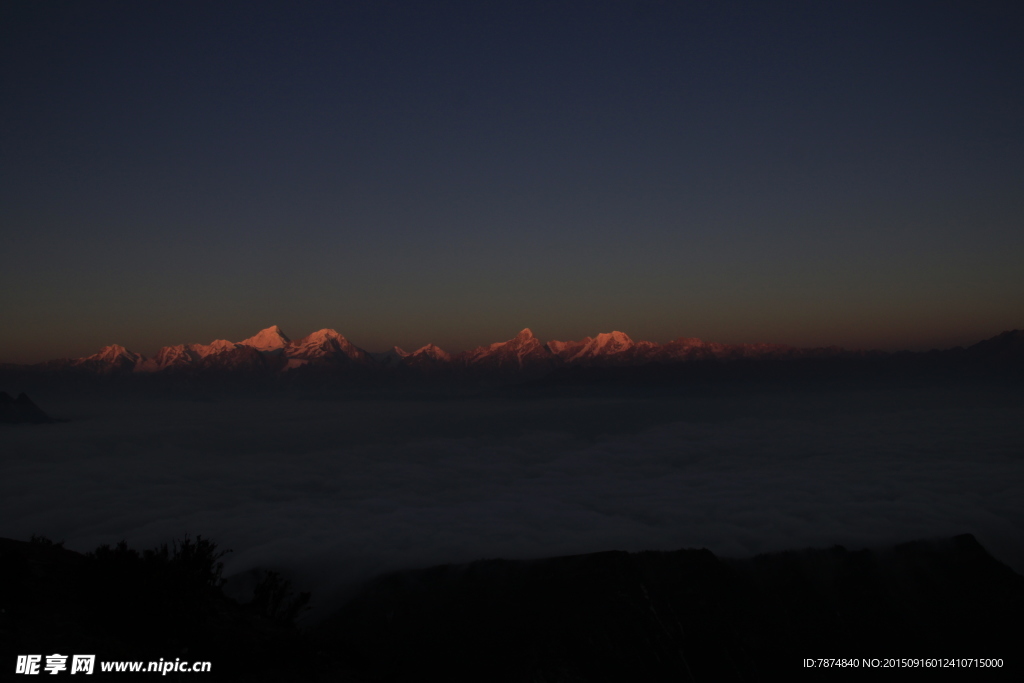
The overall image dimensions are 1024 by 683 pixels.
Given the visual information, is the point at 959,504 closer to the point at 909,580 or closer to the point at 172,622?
the point at 909,580

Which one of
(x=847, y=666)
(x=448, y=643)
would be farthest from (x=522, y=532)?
(x=847, y=666)

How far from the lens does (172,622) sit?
2364cm

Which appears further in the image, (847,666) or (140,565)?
(847,666)

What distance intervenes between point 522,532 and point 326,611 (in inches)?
2151

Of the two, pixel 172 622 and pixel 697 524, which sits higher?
pixel 172 622

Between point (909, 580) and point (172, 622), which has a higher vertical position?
point (172, 622)

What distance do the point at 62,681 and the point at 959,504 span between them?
212m

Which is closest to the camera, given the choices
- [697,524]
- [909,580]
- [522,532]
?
[909,580]

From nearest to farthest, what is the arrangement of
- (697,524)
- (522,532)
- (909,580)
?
(909,580) < (522,532) < (697,524)

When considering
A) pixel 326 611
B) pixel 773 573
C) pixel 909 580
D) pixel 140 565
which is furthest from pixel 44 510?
pixel 909 580

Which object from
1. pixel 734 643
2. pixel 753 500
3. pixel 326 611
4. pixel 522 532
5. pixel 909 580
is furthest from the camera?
pixel 753 500

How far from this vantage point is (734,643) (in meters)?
122

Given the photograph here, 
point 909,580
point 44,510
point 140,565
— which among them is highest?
point 140,565

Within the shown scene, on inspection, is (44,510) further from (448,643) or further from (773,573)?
(773,573)
